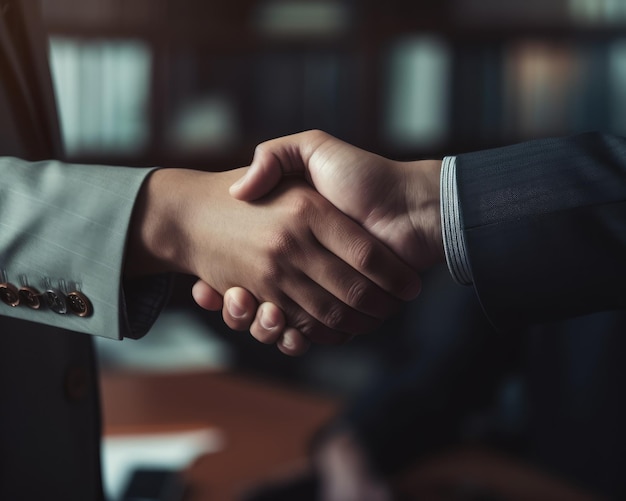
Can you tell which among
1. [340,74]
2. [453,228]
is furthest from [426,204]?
[340,74]

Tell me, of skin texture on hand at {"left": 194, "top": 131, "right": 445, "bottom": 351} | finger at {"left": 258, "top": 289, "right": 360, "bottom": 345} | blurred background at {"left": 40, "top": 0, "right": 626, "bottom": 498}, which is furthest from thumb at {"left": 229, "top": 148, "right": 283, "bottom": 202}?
blurred background at {"left": 40, "top": 0, "right": 626, "bottom": 498}

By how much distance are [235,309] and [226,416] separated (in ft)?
2.07

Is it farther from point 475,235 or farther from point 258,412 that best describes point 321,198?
point 258,412

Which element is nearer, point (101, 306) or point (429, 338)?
point (101, 306)

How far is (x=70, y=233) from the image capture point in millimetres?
608

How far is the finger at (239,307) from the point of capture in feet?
2.21

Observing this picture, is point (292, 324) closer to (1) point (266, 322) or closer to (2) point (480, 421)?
(1) point (266, 322)

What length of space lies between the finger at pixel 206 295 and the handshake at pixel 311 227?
14 millimetres

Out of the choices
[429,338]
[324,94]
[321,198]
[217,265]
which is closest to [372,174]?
[321,198]

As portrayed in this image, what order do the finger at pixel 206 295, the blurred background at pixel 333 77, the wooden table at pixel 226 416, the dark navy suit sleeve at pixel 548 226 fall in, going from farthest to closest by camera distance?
1. the blurred background at pixel 333 77
2. the wooden table at pixel 226 416
3. the finger at pixel 206 295
4. the dark navy suit sleeve at pixel 548 226

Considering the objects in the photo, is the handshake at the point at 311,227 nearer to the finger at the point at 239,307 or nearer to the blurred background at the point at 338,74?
the finger at the point at 239,307

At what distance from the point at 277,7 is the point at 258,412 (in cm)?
134

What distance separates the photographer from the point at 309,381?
6.63 feet

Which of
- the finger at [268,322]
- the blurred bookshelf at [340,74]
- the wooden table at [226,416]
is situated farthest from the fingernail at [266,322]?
the blurred bookshelf at [340,74]
